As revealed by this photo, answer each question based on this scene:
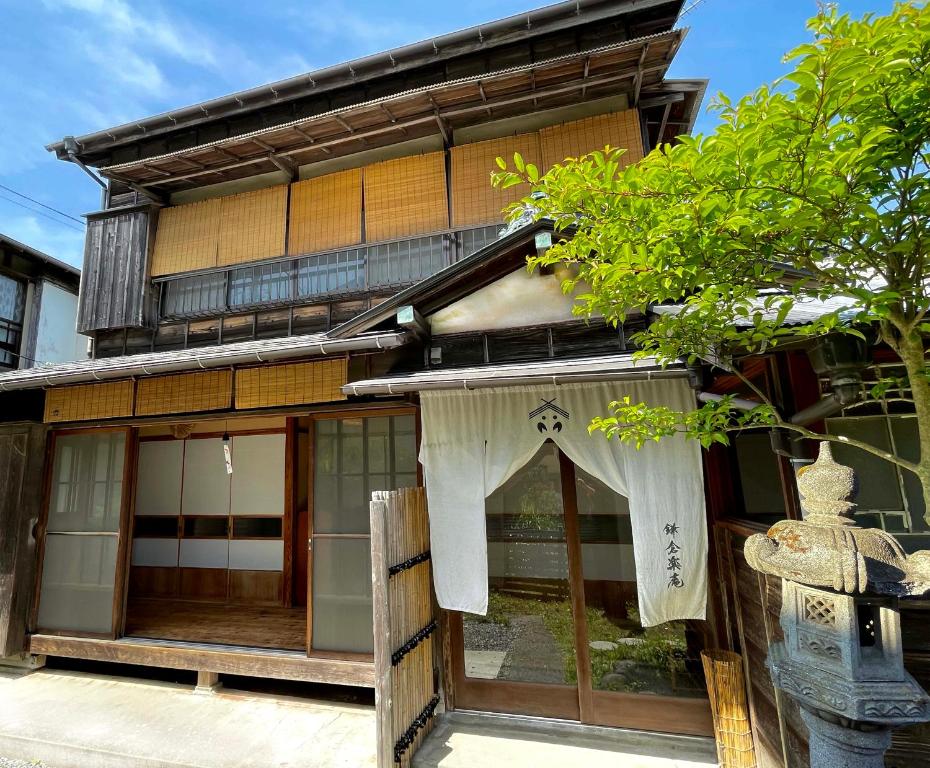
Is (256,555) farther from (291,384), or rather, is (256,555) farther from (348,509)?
(291,384)

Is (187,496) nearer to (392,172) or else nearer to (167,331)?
(167,331)

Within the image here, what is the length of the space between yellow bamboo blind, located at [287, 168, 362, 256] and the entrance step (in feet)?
20.1

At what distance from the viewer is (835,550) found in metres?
1.86

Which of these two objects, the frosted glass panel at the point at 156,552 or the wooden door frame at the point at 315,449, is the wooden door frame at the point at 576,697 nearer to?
the wooden door frame at the point at 315,449

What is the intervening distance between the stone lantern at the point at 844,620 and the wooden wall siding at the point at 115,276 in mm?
8529

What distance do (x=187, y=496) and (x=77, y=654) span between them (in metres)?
3.39

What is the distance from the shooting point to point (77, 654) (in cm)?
584

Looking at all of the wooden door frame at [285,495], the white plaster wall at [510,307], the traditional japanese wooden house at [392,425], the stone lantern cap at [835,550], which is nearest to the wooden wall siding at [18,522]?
the traditional japanese wooden house at [392,425]

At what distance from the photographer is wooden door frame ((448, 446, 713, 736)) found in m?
4.09

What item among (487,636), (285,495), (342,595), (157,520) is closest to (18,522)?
(157,520)

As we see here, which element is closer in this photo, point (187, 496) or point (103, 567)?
point (103, 567)

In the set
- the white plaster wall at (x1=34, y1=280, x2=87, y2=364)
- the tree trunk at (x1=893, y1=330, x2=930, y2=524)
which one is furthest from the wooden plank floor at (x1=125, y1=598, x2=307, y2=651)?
the white plaster wall at (x1=34, y1=280, x2=87, y2=364)

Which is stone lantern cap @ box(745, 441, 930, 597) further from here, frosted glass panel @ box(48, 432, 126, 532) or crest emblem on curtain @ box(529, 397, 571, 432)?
frosted glass panel @ box(48, 432, 126, 532)

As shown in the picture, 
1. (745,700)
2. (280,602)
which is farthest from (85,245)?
(745,700)
